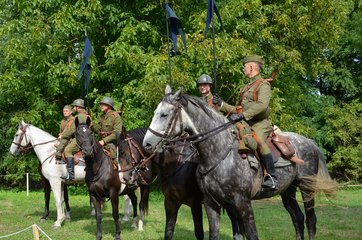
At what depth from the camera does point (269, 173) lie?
762cm

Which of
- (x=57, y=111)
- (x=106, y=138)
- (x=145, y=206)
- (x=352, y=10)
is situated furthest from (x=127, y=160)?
(x=352, y=10)

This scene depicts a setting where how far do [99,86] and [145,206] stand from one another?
30.8 ft

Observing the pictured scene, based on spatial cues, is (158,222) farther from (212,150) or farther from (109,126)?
(212,150)

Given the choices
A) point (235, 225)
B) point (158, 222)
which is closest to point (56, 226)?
point (158, 222)

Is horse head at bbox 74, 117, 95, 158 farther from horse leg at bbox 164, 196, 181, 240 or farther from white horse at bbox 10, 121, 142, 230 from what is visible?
white horse at bbox 10, 121, 142, 230

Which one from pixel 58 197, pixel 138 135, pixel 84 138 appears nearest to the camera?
pixel 84 138

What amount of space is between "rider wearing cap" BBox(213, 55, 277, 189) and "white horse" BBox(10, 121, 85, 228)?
6.25 metres

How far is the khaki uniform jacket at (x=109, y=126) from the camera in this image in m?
11.1

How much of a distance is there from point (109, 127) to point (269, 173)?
459cm

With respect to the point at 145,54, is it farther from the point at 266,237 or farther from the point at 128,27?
the point at 266,237

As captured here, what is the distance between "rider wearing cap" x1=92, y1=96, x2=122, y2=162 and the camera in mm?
10992

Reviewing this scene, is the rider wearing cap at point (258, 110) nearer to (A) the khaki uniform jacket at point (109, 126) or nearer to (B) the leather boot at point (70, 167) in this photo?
(A) the khaki uniform jacket at point (109, 126)

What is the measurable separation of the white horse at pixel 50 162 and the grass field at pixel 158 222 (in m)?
0.53

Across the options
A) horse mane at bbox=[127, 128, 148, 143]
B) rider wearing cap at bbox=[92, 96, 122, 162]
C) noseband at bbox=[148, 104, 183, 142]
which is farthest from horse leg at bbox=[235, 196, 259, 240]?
rider wearing cap at bbox=[92, 96, 122, 162]
